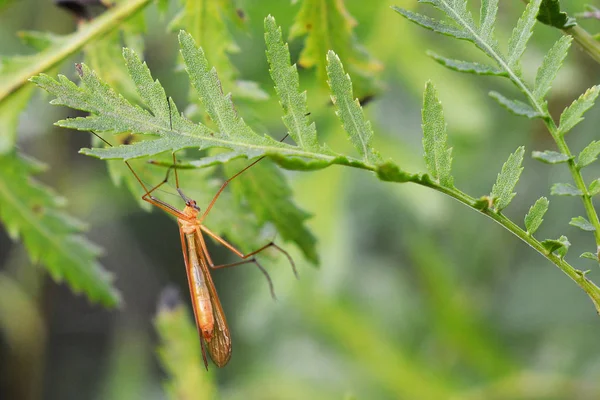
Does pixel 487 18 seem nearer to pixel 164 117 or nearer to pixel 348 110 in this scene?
pixel 348 110

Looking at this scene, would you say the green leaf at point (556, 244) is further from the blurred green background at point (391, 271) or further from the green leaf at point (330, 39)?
the blurred green background at point (391, 271)

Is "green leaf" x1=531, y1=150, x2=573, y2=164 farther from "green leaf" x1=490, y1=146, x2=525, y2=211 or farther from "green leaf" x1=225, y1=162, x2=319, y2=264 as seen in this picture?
"green leaf" x1=225, y1=162, x2=319, y2=264

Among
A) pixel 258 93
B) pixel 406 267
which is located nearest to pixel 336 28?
pixel 258 93

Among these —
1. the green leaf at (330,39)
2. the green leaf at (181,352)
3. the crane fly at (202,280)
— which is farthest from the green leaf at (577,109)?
the green leaf at (181,352)

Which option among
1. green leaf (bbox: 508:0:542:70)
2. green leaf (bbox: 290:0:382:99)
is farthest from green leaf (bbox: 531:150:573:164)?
green leaf (bbox: 290:0:382:99)

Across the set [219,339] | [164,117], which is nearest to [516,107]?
[164,117]
